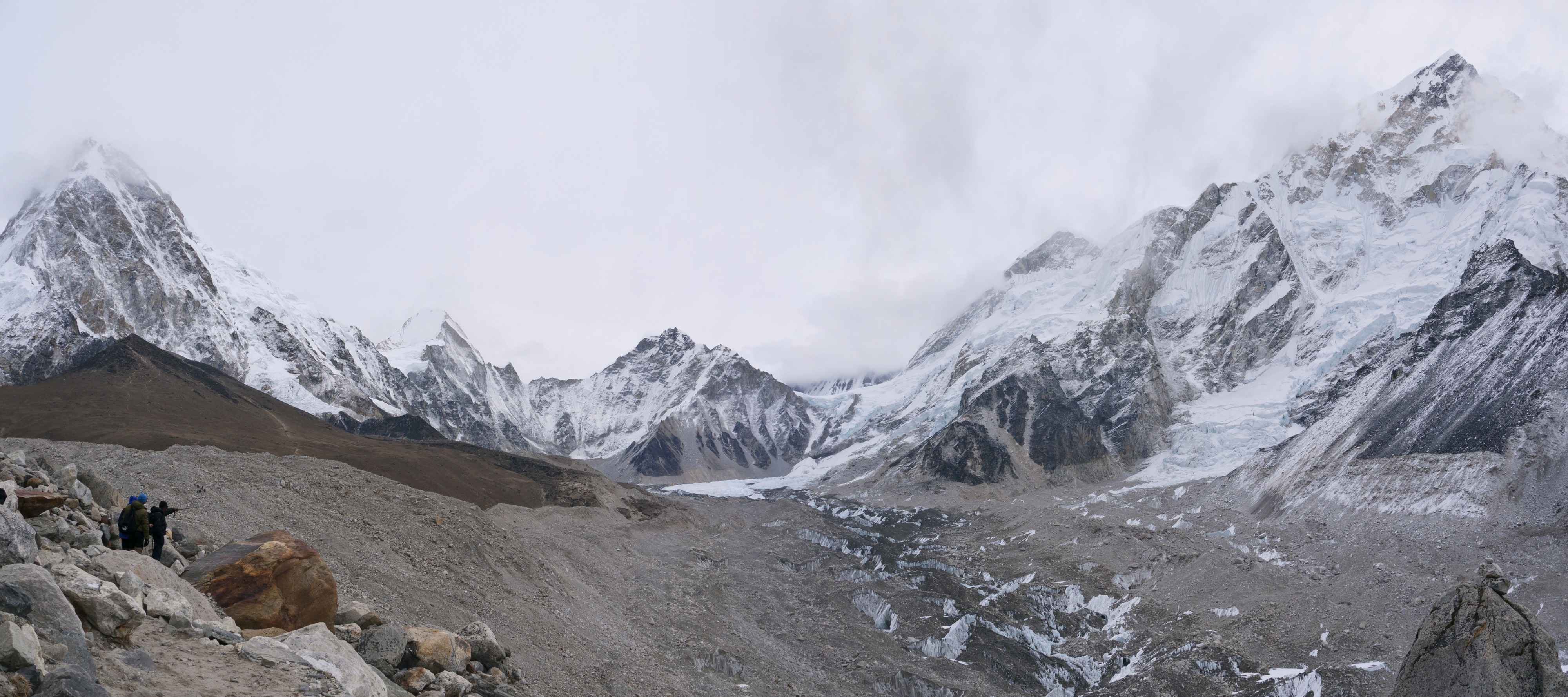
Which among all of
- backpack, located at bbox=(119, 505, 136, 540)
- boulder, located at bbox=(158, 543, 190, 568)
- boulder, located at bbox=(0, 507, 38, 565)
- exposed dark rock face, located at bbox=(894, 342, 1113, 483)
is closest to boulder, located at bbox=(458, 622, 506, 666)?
boulder, located at bbox=(158, 543, 190, 568)

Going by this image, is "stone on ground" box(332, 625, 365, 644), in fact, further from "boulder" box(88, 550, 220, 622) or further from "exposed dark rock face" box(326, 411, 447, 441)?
"exposed dark rock face" box(326, 411, 447, 441)

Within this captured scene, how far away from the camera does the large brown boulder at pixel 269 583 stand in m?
15.7

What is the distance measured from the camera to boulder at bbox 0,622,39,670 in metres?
8.09

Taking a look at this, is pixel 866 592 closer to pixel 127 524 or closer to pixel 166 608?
pixel 127 524

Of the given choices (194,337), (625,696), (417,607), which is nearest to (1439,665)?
(625,696)

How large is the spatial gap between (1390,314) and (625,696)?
19185 cm

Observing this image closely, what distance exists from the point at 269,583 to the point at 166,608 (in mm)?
4718

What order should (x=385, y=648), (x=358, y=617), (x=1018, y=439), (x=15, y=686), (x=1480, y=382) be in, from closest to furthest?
(x=15, y=686), (x=385, y=648), (x=358, y=617), (x=1480, y=382), (x=1018, y=439)

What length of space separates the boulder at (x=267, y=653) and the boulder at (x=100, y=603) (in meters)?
1.44

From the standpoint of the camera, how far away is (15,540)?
10523 mm

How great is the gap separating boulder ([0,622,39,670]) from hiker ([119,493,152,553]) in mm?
8467

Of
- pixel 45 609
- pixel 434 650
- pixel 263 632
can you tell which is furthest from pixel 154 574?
pixel 434 650

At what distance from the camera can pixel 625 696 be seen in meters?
27.2

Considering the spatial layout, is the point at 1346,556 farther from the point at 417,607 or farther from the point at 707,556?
the point at 417,607
